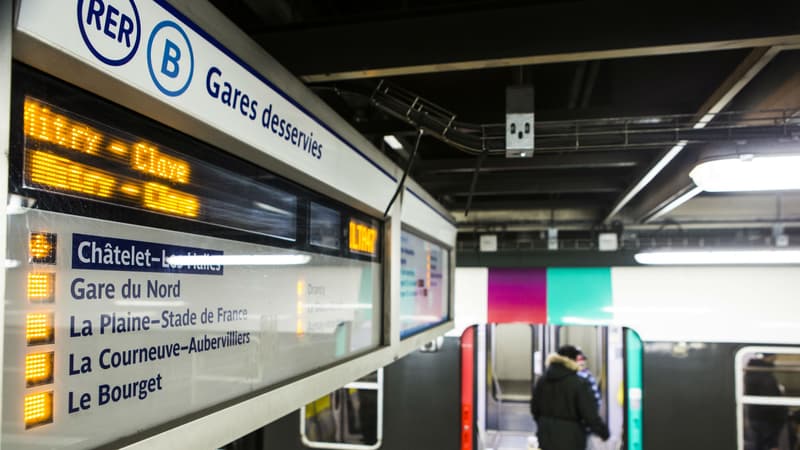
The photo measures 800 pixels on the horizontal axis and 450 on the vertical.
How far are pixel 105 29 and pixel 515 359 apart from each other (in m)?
11.9

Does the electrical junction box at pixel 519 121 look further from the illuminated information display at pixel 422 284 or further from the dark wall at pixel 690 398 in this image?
the dark wall at pixel 690 398

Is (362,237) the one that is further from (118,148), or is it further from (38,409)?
(38,409)

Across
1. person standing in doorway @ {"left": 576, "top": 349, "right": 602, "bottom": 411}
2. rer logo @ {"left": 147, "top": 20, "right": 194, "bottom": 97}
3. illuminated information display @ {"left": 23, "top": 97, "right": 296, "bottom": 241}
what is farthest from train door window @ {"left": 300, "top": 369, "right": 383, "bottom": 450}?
rer logo @ {"left": 147, "top": 20, "right": 194, "bottom": 97}

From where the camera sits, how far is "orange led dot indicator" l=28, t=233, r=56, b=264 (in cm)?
93

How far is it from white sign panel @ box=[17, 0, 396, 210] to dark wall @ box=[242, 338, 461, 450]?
3585mm

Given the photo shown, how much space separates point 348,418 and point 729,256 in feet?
10.7

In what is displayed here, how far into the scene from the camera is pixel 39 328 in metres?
0.94

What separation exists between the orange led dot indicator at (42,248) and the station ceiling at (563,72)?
3.33ft

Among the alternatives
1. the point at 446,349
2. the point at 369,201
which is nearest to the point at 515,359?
the point at 446,349

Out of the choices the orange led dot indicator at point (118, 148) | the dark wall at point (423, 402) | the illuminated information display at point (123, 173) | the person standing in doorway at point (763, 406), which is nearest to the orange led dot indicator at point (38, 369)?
the illuminated information display at point (123, 173)

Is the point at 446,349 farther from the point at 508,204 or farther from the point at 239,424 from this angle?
the point at 239,424

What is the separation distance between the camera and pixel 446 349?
5.20 metres

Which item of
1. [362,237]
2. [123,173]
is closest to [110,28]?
[123,173]

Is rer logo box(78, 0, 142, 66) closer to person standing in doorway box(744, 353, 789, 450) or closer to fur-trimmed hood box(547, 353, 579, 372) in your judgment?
fur-trimmed hood box(547, 353, 579, 372)
